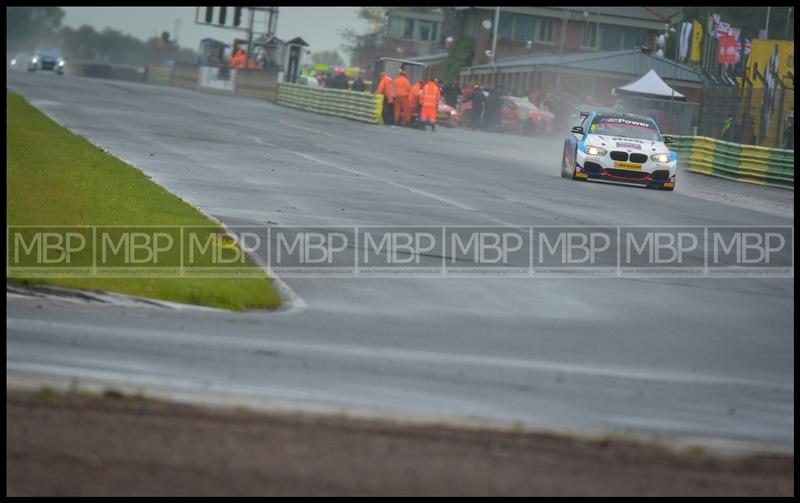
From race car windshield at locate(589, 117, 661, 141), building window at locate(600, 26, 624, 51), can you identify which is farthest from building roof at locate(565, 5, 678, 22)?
race car windshield at locate(589, 117, 661, 141)

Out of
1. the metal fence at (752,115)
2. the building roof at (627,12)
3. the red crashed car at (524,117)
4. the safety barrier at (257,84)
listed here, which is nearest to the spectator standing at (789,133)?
the metal fence at (752,115)

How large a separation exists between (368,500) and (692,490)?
146cm

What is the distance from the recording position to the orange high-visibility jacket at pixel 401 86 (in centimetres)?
5068

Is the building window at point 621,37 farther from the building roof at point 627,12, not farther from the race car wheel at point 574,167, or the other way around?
the race car wheel at point 574,167

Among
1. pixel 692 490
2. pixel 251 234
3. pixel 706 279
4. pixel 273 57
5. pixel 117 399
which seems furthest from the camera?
pixel 273 57

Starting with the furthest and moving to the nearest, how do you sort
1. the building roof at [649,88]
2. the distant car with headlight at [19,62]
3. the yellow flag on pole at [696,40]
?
the distant car with headlight at [19,62] < the yellow flag on pole at [696,40] < the building roof at [649,88]

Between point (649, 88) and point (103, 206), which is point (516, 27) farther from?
point (103, 206)

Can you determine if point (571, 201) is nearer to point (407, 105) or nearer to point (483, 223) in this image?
point (483, 223)

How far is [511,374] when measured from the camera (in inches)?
374

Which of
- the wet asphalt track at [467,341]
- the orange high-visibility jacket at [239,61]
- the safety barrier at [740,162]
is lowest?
the wet asphalt track at [467,341]

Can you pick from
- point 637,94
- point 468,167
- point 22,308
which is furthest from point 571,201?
point 637,94

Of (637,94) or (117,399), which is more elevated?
(637,94)

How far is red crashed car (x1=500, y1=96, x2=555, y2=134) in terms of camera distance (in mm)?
58375

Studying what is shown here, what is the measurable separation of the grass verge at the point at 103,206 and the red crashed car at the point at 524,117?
3239 centimetres
